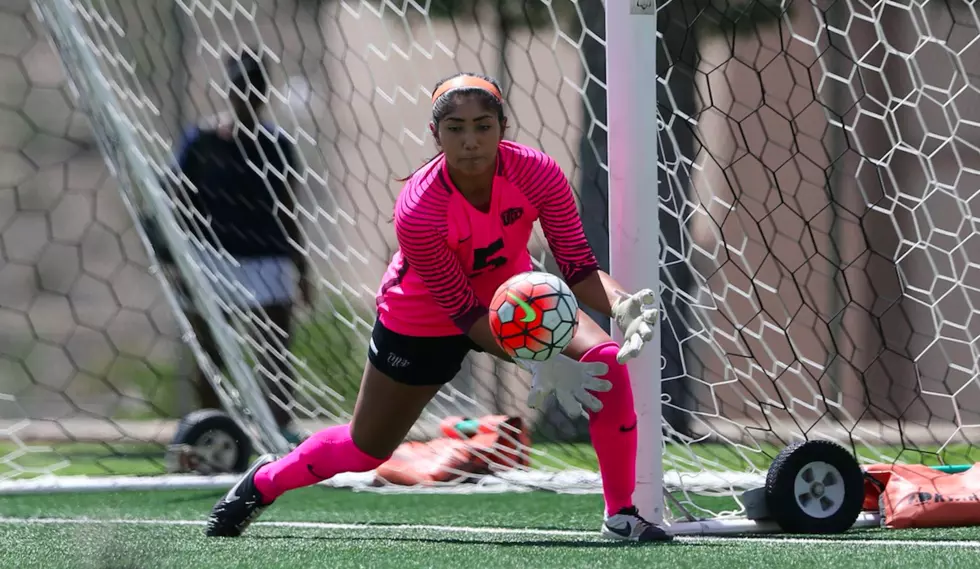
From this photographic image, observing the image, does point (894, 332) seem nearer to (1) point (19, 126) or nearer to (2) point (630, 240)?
(2) point (630, 240)

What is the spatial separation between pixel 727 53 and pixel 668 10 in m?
1.14

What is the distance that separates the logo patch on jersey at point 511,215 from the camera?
12.5ft

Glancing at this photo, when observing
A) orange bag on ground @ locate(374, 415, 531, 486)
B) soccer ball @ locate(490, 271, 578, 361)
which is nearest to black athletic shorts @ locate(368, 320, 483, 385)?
soccer ball @ locate(490, 271, 578, 361)

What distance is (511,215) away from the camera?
383 centimetres

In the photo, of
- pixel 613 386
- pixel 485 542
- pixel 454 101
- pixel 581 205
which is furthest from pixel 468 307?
pixel 581 205

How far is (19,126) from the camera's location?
9961 mm

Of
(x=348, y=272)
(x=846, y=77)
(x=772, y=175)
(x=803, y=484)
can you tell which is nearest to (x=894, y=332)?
(x=772, y=175)

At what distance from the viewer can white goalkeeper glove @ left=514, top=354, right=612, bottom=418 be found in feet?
11.7

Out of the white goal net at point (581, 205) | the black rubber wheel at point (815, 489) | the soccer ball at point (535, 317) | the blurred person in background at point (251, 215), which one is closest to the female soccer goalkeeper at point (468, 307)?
the soccer ball at point (535, 317)

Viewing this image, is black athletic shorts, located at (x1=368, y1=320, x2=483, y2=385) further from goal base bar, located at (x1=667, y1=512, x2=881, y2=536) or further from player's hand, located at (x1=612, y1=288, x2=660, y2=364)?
goal base bar, located at (x1=667, y1=512, x2=881, y2=536)

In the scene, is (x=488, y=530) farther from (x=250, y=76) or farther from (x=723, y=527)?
(x=250, y=76)

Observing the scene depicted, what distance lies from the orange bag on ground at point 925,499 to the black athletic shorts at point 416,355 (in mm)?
1426

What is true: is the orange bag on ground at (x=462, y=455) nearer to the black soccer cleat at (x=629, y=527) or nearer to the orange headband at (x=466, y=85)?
the black soccer cleat at (x=629, y=527)

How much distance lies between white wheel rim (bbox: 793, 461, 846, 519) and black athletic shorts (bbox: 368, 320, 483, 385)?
1.09m
